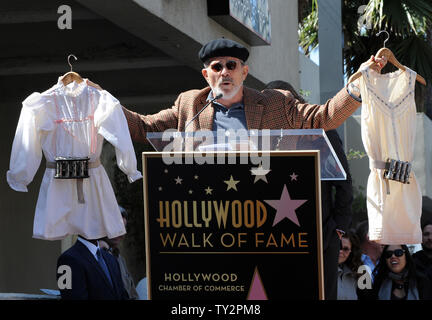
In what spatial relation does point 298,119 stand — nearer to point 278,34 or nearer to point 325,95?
point 325,95

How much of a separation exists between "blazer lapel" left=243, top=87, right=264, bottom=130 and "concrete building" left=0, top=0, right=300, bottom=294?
8.72ft

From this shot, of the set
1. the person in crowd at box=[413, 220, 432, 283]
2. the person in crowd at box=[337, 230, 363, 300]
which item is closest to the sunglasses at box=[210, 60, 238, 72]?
the person in crowd at box=[337, 230, 363, 300]

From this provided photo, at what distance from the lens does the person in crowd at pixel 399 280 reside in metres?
7.29

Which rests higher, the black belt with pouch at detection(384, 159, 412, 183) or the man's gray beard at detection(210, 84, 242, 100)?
the man's gray beard at detection(210, 84, 242, 100)

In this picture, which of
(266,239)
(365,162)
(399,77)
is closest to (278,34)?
(365,162)

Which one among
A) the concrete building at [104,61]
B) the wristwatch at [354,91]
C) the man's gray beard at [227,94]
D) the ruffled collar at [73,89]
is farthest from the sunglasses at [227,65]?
the concrete building at [104,61]

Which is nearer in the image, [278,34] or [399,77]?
[399,77]

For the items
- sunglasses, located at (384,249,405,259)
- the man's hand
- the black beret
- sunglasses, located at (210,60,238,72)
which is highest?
the black beret

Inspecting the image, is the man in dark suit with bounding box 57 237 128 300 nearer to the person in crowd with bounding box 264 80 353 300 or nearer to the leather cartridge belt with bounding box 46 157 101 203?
the leather cartridge belt with bounding box 46 157 101 203

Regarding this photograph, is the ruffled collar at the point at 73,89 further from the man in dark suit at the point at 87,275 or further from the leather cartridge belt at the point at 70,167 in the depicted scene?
the man in dark suit at the point at 87,275

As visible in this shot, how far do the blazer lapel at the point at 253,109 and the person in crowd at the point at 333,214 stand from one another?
894mm

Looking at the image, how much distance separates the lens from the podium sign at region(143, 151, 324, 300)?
400 centimetres
